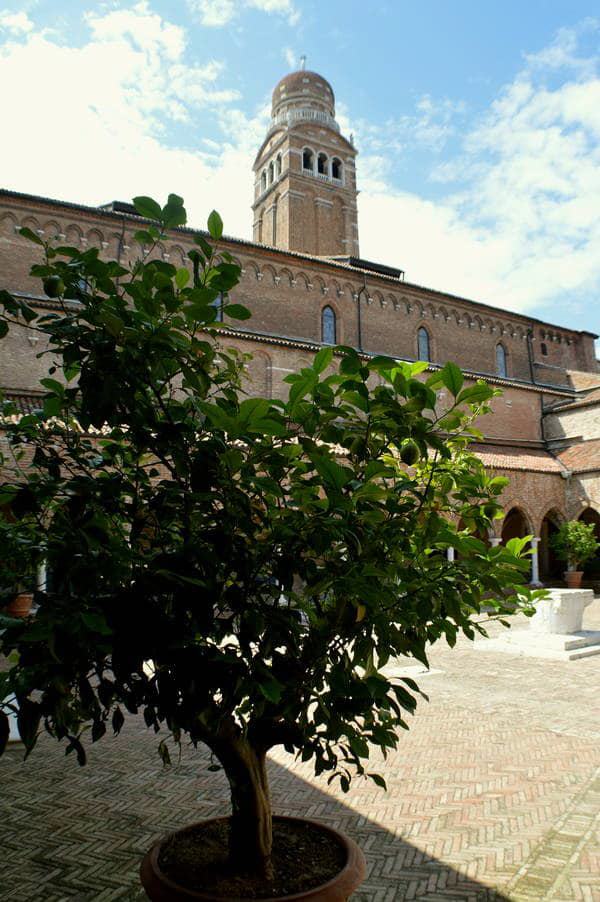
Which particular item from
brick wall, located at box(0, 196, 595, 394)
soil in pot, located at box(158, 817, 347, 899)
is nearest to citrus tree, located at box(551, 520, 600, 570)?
brick wall, located at box(0, 196, 595, 394)

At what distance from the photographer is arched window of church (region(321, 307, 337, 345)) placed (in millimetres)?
28984

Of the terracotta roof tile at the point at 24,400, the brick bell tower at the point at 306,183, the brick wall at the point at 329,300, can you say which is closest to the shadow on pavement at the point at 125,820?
the terracotta roof tile at the point at 24,400

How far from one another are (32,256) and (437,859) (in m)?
23.6

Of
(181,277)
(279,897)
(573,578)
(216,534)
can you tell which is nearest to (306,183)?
(573,578)

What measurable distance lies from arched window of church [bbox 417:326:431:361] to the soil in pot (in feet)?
96.9

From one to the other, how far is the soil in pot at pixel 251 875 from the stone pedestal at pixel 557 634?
10.0 metres

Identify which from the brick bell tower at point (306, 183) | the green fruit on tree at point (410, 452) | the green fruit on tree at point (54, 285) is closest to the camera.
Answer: the green fruit on tree at point (54, 285)

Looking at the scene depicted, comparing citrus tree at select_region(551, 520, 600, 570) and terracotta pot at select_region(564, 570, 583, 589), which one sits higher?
citrus tree at select_region(551, 520, 600, 570)

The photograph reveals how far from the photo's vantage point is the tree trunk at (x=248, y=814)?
2678 mm

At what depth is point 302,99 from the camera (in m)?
42.0

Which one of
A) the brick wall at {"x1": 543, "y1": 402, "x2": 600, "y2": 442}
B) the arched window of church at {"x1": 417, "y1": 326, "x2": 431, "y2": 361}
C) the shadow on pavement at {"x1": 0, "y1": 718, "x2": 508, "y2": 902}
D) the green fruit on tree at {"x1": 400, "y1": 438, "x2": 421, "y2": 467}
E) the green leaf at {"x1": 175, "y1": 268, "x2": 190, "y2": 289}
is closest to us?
the green leaf at {"x1": 175, "y1": 268, "x2": 190, "y2": 289}

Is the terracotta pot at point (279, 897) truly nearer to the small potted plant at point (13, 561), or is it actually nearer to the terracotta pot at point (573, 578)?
the small potted plant at point (13, 561)

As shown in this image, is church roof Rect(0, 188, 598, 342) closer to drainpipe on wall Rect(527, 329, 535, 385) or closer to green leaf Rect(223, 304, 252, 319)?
drainpipe on wall Rect(527, 329, 535, 385)

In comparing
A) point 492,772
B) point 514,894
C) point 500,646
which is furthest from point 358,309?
point 514,894
